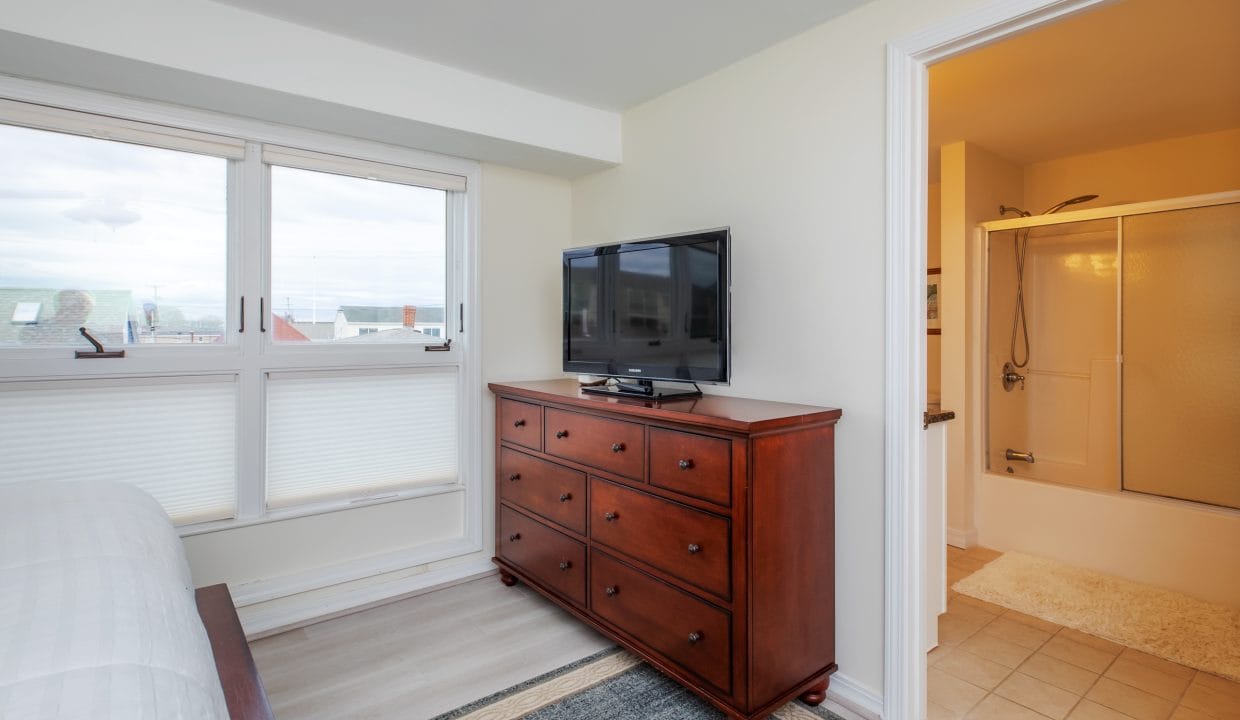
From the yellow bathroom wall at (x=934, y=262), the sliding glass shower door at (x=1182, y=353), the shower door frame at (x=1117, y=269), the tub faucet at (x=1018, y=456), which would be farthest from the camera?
the yellow bathroom wall at (x=934, y=262)

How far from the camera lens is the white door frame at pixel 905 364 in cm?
198

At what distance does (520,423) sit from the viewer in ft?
9.50

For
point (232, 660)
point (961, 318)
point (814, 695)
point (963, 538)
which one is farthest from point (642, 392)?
point (963, 538)

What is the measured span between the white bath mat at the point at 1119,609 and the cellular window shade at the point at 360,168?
3180mm

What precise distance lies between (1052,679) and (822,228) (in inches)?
71.5

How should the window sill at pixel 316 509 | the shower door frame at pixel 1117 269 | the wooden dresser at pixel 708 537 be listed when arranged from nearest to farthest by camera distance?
the wooden dresser at pixel 708 537
the window sill at pixel 316 509
the shower door frame at pixel 1117 269

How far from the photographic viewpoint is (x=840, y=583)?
7.13 ft

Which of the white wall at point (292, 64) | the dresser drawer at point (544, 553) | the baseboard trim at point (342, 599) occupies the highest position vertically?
the white wall at point (292, 64)

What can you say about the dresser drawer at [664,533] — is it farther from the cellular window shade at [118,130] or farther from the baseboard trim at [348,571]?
the cellular window shade at [118,130]

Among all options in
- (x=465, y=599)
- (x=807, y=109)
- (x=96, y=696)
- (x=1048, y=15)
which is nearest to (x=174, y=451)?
(x=465, y=599)

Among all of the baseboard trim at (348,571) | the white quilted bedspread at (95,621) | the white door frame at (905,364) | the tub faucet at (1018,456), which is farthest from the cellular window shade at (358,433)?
the tub faucet at (1018,456)

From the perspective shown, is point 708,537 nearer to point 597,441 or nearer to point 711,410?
point 711,410

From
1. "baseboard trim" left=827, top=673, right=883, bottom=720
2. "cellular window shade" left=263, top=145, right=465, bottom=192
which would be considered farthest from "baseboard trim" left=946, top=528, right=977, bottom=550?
"cellular window shade" left=263, top=145, right=465, bottom=192

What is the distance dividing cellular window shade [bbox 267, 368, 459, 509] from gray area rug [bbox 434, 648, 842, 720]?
4.13 ft
